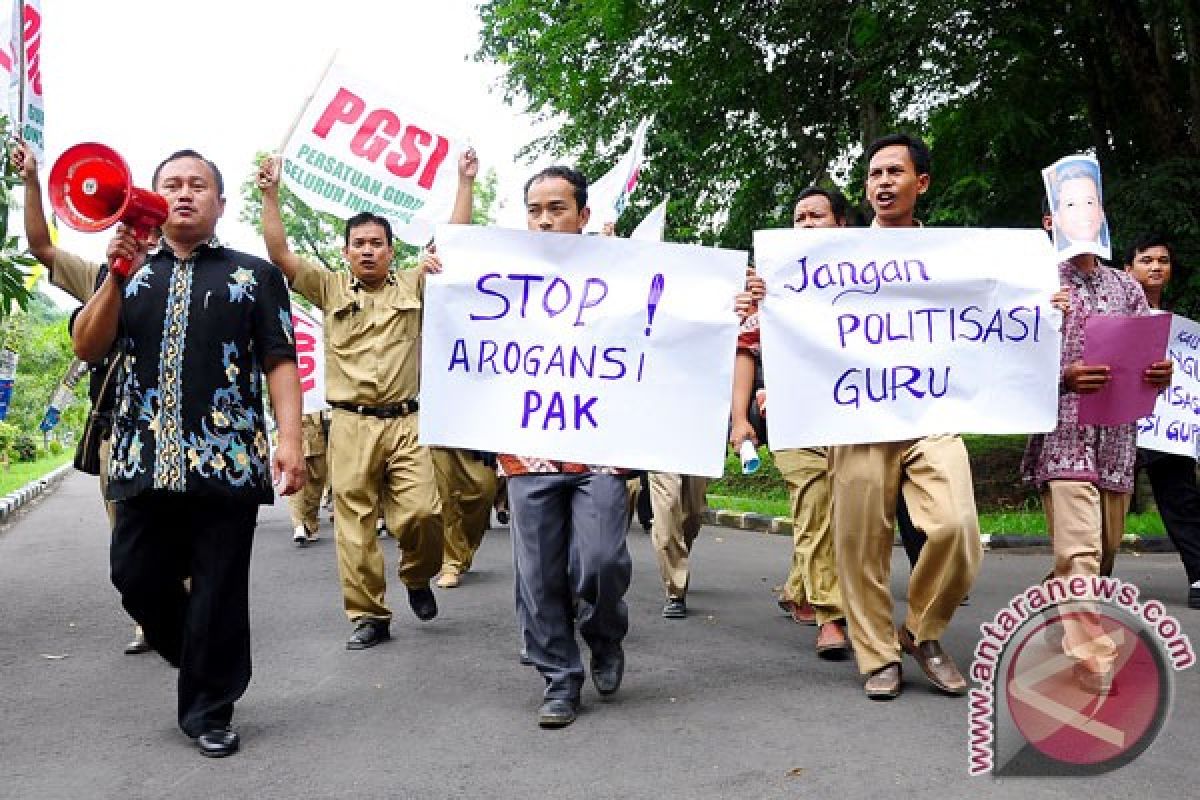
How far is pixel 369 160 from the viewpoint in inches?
268

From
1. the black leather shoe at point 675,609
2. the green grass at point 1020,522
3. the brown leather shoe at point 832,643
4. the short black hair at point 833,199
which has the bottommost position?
the black leather shoe at point 675,609

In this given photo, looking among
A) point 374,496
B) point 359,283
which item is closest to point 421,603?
point 374,496

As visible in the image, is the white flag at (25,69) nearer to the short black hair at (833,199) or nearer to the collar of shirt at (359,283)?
the collar of shirt at (359,283)

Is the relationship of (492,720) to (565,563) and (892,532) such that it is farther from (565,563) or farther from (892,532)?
(892,532)

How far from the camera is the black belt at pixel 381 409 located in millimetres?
5855

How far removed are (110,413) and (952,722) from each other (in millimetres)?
3741

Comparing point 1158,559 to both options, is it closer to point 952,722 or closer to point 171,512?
point 952,722

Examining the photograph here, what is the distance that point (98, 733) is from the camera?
14.0ft

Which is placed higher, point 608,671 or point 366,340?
point 366,340

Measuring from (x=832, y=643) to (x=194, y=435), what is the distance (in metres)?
2.76

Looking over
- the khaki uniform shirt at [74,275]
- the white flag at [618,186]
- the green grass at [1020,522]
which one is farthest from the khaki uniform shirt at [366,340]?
the green grass at [1020,522]

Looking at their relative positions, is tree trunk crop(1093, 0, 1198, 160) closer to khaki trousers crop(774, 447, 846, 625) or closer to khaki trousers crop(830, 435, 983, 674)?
khaki trousers crop(774, 447, 846, 625)

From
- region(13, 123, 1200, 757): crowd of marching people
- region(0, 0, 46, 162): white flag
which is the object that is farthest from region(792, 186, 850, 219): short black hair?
region(0, 0, 46, 162): white flag

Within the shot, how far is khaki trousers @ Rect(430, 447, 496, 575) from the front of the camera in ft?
24.3
